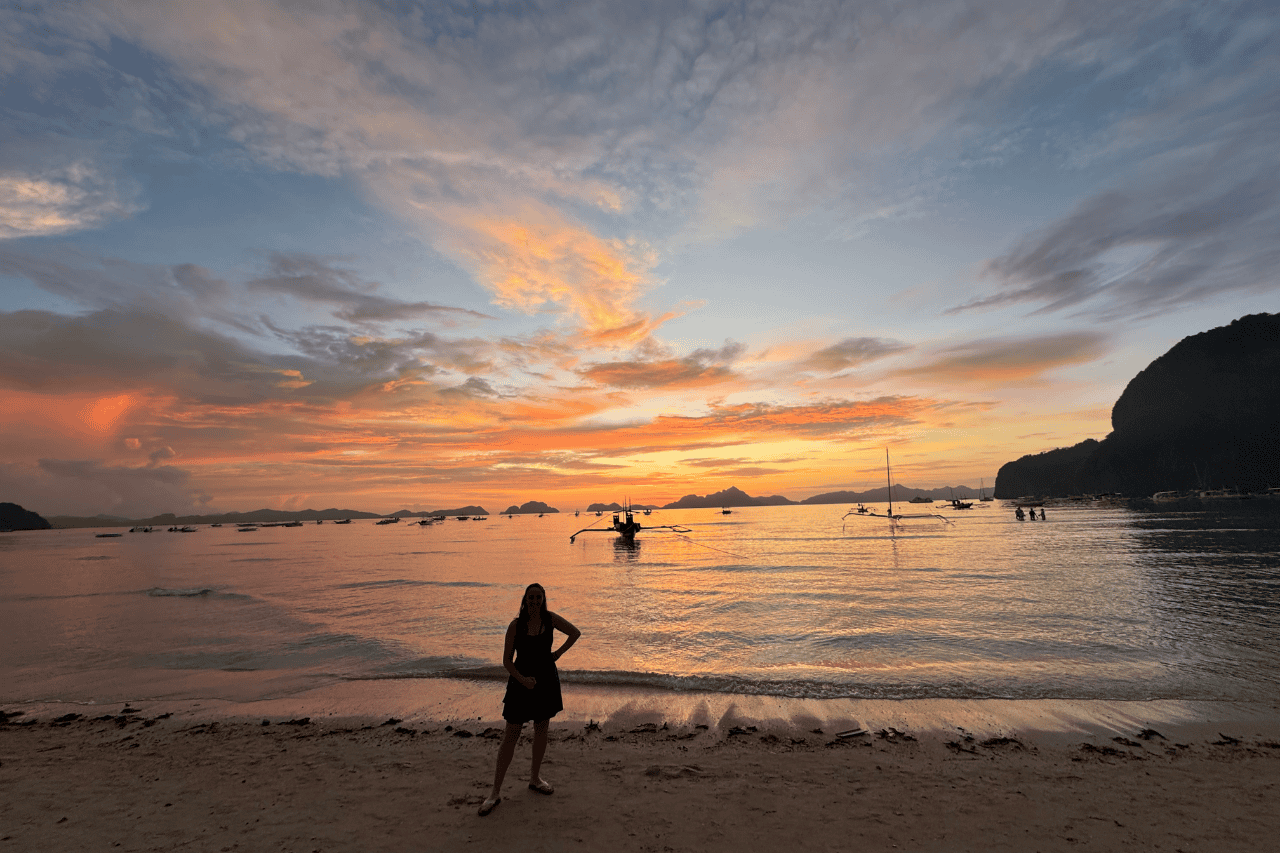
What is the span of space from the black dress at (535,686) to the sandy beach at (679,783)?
122 cm

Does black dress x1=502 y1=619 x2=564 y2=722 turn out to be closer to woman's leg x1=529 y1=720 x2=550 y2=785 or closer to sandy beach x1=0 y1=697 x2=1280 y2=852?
woman's leg x1=529 y1=720 x2=550 y2=785

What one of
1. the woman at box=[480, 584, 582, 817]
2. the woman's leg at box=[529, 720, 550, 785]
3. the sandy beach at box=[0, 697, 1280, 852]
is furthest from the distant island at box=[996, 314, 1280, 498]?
the woman at box=[480, 584, 582, 817]

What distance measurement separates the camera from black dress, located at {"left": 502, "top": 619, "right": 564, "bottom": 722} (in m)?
7.05

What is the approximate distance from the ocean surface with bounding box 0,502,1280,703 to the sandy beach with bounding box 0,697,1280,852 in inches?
110

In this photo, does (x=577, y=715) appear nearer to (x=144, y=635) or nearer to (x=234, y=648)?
(x=234, y=648)

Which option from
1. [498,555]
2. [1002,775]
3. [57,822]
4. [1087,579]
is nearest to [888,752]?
[1002,775]

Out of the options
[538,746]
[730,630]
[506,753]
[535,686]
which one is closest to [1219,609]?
[730,630]

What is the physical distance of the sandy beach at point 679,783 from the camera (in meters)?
6.40

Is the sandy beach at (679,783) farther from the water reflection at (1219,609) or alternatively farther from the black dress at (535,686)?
the water reflection at (1219,609)

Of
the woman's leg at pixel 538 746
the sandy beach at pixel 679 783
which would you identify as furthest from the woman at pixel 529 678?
the sandy beach at pixel 679 783

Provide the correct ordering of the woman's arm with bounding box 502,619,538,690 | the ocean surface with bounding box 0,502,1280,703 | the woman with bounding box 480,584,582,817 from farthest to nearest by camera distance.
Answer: the ocean surface with bounding box 0,502,1280,703
the woman with bounding box 480,584,582,817
the woman's arm with bounding box 502,619,538,690

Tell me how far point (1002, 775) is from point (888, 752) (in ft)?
Answer: 5.31

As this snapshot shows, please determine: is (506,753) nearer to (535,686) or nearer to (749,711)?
(535,686)

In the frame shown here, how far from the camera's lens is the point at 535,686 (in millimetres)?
7051
